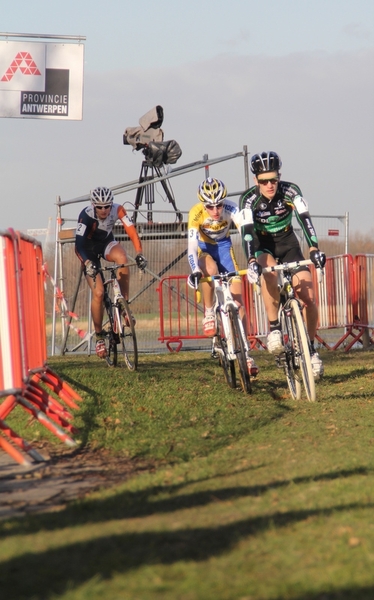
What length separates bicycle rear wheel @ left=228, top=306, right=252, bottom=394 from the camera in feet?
29.5

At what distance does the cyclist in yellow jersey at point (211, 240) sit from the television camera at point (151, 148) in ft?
27.6

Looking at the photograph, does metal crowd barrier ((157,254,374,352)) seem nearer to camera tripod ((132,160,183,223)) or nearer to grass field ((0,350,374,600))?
camera tripod ((132,160,183,223))

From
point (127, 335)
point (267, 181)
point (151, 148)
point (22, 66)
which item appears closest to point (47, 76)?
point (22, 66)

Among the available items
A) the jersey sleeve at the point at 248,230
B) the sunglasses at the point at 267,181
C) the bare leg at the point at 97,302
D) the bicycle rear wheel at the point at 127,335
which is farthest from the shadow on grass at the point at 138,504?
the bare leg at the point at 97,302

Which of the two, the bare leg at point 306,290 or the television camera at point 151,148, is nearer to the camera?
the bare leg at point 306,290

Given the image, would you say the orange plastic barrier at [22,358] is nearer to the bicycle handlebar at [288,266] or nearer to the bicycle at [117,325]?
the bicycle handlebar at [288,266]

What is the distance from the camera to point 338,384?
33.9 feet

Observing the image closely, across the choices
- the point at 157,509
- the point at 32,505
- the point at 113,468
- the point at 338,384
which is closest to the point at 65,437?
the point at 113,468

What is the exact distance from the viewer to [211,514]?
4.23 meters

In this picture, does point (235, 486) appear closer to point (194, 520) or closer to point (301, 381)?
point (194, 520)

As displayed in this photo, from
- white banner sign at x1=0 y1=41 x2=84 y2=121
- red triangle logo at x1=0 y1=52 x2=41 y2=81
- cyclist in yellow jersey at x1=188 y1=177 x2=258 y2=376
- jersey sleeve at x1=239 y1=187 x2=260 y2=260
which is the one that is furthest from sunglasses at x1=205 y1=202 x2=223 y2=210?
red triangle logo at x1=0 y1=52 x2=41 y2=81

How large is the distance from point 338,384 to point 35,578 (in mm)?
7432

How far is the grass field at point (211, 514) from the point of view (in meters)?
3.17

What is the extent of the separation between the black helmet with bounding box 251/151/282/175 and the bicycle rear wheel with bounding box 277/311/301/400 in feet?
4.83
